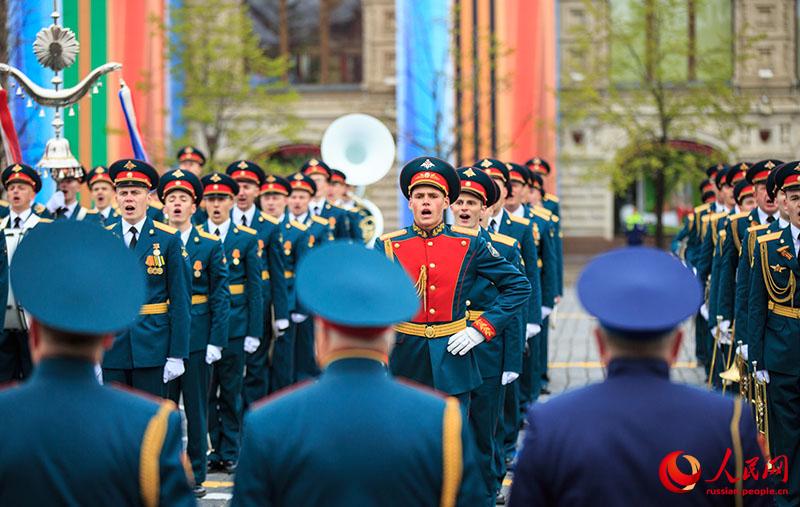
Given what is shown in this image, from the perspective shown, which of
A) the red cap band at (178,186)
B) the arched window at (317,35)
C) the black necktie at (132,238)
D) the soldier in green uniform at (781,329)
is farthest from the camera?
the arched window at (317,35)

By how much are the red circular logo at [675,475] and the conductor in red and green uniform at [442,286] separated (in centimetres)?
328

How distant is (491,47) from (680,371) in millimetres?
13742

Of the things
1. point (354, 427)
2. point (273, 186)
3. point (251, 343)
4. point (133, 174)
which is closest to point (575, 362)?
point (273, 186)

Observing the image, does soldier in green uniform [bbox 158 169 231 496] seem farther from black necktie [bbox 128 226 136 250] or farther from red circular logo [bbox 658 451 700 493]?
red circular logo [bbox 658 451 700 493]

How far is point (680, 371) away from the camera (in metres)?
13.4

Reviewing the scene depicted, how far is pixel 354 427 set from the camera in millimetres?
3307

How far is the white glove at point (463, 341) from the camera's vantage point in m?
6.71

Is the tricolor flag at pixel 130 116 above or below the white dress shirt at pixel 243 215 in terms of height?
above

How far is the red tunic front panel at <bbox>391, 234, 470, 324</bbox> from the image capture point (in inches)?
268

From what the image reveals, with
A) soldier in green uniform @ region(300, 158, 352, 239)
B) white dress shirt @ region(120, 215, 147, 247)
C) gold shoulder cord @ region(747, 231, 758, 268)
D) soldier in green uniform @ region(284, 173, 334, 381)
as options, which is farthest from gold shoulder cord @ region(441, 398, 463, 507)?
soldier in green uniform @ region(300, 158, 352, 239)

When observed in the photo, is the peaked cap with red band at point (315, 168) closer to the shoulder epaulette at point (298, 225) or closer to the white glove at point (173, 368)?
the shoulder epaulette at point (298, 225)

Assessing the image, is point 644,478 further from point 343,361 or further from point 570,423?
point 343,361

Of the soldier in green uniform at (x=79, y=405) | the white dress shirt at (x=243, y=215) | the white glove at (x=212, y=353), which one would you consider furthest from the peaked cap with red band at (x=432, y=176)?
the white dress shirt at (x=243, y=215)

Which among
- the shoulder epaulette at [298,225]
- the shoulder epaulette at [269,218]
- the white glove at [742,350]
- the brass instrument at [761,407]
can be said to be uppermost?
the shoulder epaulette at [269,218]
